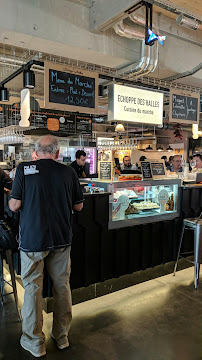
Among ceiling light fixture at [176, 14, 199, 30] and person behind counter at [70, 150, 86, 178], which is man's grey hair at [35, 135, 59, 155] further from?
person behind counter at [70, 150, 86, 178]

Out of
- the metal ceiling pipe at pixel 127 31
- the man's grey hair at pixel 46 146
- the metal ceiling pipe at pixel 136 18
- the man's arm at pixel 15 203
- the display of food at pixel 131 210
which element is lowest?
the display of food at pixel 131 210

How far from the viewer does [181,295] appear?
11.4 ft

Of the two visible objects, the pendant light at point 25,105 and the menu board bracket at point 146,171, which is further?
the pendant light at point 25,105

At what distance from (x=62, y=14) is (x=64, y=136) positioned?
657 centimetres

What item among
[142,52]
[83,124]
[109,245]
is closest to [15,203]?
[109,245]

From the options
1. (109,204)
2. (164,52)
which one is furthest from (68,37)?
(109,204)

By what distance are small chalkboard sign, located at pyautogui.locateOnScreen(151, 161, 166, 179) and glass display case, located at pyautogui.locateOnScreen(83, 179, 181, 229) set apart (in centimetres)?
11

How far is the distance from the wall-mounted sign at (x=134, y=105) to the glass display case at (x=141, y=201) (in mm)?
1000

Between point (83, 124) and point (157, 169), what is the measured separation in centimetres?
530

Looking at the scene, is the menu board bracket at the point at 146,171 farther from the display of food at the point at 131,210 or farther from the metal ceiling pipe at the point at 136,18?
the metal ceiling pipe at the point at 136,18

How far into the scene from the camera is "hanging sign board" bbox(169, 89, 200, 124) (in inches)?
196

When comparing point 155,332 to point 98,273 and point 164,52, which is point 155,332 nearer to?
point 98,273

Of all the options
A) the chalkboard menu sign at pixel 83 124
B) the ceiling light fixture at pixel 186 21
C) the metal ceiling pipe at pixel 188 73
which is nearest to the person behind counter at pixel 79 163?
the metal ceiling pipe at pixel 188 73

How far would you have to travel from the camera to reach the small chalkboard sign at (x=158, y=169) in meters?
4.12
